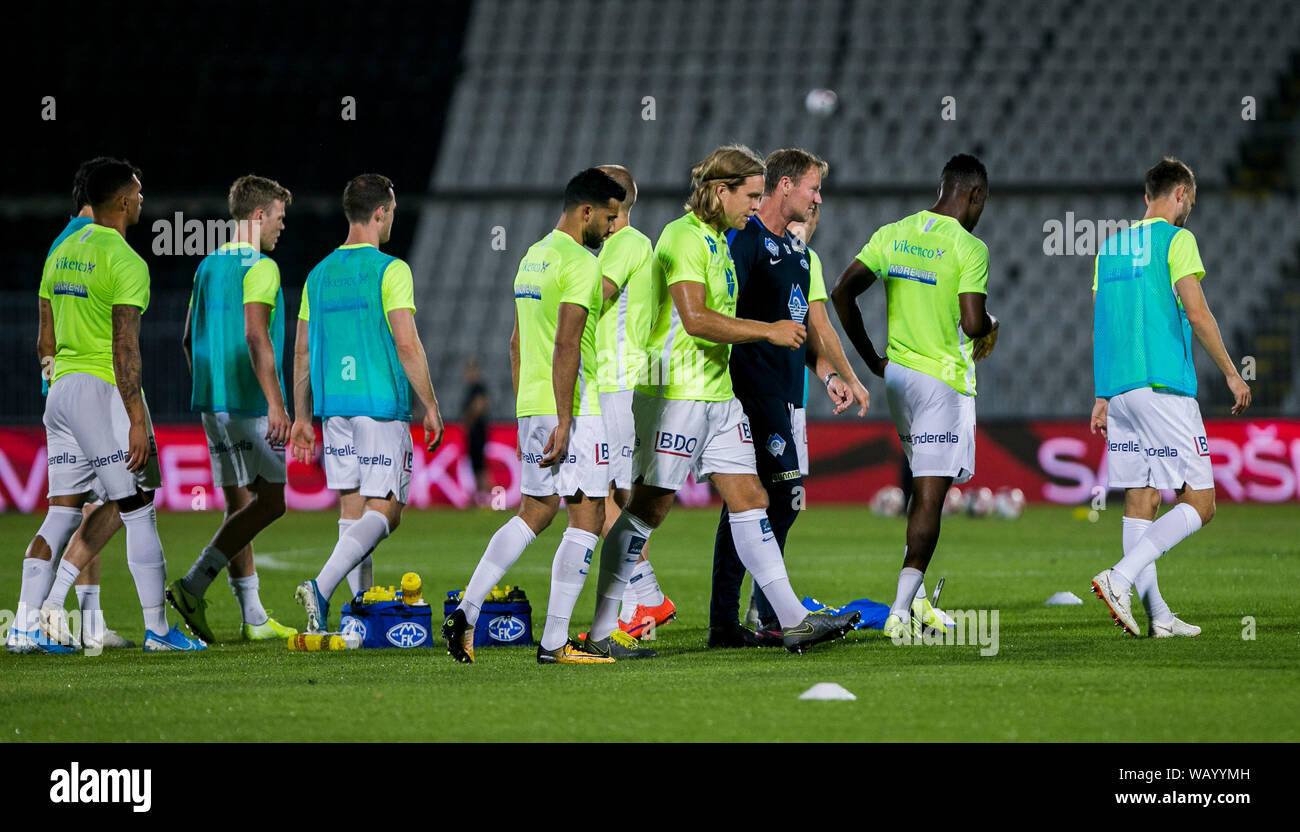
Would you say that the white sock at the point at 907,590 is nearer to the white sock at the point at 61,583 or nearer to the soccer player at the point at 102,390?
the soccer player at the point at 102,390

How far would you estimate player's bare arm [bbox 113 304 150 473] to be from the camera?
7.33 metres

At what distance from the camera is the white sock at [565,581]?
6766 mm

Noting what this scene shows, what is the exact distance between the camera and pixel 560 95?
1206 inches

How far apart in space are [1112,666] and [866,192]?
20.6 meters

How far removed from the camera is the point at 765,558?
681cm

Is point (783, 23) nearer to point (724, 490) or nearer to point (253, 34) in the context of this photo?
point (253, 34)

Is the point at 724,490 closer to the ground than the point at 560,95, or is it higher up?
closer to the ground

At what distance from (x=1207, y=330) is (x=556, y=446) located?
309cm

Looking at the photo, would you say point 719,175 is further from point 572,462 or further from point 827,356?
point 827,356

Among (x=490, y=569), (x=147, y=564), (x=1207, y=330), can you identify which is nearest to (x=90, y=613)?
(x=147, y=564)

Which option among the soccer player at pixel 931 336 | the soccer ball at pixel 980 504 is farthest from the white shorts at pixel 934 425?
the soccer ball at pixel 980 504

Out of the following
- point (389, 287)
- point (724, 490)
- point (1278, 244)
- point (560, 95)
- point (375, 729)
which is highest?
point (560, 95)

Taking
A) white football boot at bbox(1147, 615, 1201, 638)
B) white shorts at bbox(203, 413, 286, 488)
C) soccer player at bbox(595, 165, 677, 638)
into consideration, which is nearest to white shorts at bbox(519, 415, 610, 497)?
soccer player at bbox(595, 165, 677, 638)

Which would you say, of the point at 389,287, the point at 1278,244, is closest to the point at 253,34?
the point at 1278,244
